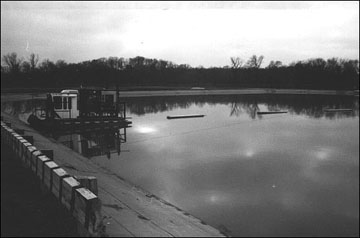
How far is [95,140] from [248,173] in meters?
13.4

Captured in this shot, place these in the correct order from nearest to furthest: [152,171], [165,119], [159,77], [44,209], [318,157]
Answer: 1. [44,209]
2. [152,171]
3. [318,157]
4. [165,119]
5. [159,77]

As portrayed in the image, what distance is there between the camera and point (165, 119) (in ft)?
139

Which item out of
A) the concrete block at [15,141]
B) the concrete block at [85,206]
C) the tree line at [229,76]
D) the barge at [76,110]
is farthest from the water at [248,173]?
the tree line at [229,76]

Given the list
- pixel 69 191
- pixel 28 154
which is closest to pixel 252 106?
pixel 28 154

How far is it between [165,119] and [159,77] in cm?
7564

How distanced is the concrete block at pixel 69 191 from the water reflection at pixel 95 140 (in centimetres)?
1432

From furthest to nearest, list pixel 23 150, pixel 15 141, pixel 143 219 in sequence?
pixel 15 141 → pixel 23 150 → pixel 143 219

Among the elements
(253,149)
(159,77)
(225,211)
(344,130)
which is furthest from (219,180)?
(159,77)

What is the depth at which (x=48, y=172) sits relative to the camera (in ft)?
22.8

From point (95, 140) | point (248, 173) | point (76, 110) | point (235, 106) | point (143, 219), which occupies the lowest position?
point (248, 173)

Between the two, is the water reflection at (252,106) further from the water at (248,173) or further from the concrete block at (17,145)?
the concrete block at (17,145)

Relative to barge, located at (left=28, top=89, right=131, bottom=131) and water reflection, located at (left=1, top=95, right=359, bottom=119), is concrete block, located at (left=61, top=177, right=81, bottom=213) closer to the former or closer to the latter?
barge, located at (left=28, top=89, right=131, bottom=131)

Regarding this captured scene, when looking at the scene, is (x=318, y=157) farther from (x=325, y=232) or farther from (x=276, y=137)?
(x=325, y=232)

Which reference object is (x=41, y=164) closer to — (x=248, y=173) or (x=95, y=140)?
(x=248, y=173)
